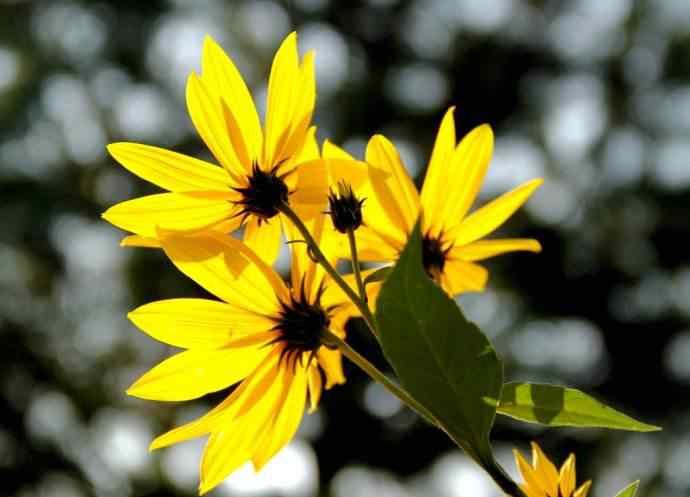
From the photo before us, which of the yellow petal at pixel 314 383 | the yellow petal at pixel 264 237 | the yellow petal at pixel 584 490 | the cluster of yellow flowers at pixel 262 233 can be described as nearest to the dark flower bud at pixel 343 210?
the cluster of yellow flowers at pixel 262 233

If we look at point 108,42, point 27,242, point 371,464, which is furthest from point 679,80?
point 27,242

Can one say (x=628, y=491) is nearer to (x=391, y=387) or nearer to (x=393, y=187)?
(x=391, y=387)

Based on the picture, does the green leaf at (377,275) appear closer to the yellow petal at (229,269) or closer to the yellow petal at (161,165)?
the yellow petal at (229,269)

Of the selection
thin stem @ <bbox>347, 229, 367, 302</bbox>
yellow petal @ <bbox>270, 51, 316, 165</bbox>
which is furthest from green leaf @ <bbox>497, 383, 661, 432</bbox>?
yellow petal @ <bbox>270, 51, 316, 165</bbox>

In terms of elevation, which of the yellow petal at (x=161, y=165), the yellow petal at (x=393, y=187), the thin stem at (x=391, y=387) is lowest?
the thin stem at (x=391, y=387)

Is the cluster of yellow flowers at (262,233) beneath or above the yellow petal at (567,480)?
above

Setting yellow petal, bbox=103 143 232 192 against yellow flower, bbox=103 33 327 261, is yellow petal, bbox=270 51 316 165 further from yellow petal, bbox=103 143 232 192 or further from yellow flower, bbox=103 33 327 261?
yellow petal, bbox=103 143 232 192

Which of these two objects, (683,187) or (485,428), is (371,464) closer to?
(683,187)
